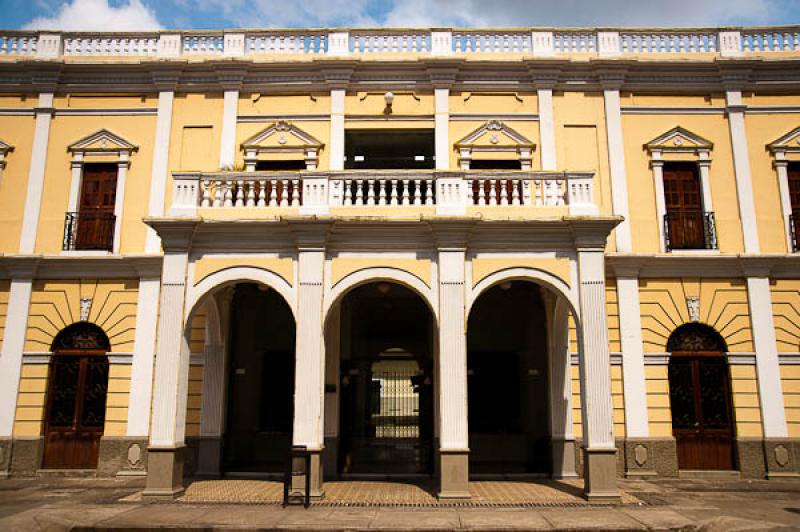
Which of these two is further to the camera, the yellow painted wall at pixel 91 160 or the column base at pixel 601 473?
the yellow painted wall at pixel 91 160

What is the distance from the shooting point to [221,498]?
1120 cm

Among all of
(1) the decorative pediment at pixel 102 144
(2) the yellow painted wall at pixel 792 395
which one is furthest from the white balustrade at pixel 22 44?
(2) the yellow painted wall at pixel 792 395

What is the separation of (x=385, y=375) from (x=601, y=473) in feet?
20.0

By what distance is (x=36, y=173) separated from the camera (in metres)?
15.6

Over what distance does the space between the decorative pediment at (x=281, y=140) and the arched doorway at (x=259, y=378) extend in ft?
11.7

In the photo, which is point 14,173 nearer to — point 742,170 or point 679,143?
point 679,143

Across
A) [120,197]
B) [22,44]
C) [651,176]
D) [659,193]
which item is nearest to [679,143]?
[651,176]

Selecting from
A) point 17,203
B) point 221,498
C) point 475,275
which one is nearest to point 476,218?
point 475,275

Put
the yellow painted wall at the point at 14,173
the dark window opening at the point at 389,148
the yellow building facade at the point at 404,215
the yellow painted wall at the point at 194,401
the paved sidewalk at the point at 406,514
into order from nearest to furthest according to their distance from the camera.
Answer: the paved sidewalk at the point at 406,514, the yellow building facade at the point at 404,215, the yellow painted wall at the point at 194,401, the yellow painted wall at the point at 14,173, the dark window opening at the point at 389,148

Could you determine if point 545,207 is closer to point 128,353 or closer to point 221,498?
point 221,498

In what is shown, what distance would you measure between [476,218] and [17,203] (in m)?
11.9

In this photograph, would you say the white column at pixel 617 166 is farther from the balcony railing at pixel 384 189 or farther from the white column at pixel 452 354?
the white column at pixel 452 354

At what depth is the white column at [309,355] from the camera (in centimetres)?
1110

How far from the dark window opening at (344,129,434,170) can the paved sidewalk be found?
27.2 feet
